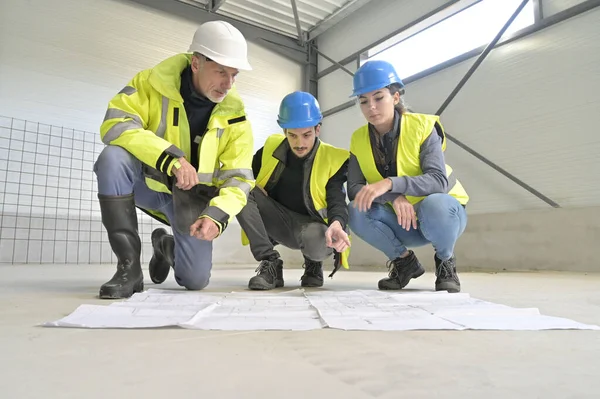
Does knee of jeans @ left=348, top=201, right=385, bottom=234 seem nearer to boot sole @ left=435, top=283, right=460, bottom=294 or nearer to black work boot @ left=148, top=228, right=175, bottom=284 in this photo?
boot sole @ left=435, top=283, right=460, bottom=294

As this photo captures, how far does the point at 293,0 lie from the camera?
5000 millimetres

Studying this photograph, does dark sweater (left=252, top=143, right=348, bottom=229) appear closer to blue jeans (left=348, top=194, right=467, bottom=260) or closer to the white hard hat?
blue jeans (left=348, top=194, right=467, bottom=260)

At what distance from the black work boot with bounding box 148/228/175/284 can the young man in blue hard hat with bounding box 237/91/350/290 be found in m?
0.34

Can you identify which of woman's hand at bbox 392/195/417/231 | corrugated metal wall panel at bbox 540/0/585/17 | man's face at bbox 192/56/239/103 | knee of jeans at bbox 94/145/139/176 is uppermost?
corrugated metal wall panel at bbox 540/0/585/17

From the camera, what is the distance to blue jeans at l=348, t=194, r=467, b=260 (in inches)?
65.4

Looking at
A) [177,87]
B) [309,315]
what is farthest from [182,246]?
[309,315]

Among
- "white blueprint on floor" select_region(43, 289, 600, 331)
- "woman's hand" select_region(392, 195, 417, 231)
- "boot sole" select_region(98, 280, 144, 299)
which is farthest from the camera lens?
"woman's hand" select_region(392, 195, 417, 231)

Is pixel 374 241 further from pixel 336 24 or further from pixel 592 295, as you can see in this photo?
pixel 336 24

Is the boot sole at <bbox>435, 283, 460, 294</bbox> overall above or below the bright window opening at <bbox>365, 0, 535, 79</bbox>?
below

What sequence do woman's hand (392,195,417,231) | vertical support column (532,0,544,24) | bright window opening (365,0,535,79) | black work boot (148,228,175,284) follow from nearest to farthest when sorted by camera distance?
woman's hand (392,195,417,231), black work boot (148,228,175,284), vertical support column (532,0,544,24), bright window opening (365,0,535,79)

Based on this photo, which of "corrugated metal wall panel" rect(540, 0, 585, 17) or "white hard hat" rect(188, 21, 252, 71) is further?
"corrugated metal wall panel" rect(540, 0, 585, 17)

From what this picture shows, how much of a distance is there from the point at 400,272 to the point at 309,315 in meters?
1.00

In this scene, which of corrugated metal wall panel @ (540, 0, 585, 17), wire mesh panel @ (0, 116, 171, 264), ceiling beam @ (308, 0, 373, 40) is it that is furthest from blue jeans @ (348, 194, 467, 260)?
ceiling beam @ (308, 0, 373, 40)

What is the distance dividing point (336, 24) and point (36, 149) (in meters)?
3.92
